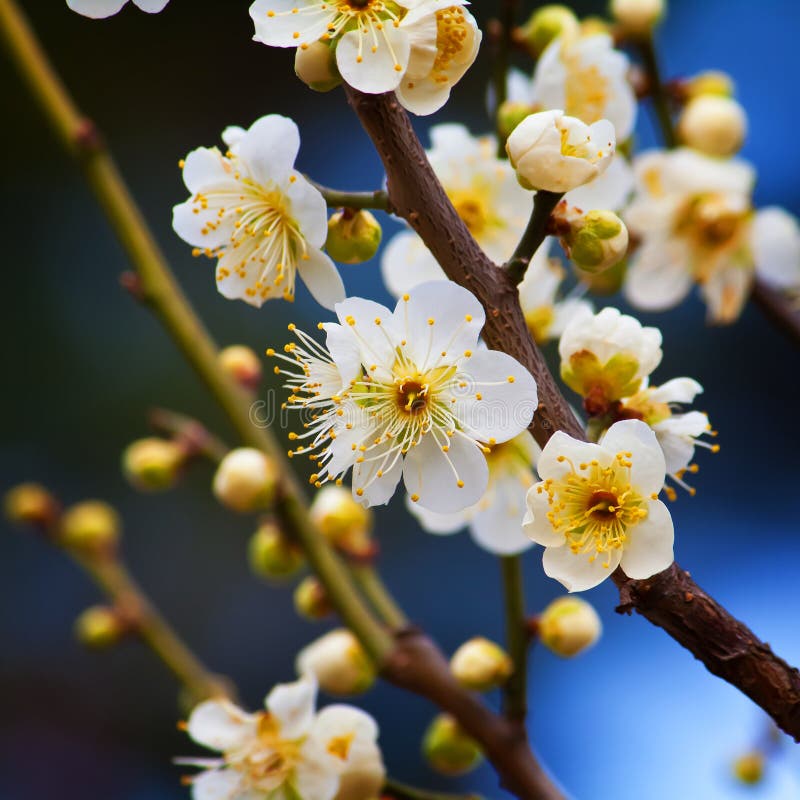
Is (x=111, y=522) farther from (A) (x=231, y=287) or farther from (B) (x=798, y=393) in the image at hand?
(B) (x=798, y=393)

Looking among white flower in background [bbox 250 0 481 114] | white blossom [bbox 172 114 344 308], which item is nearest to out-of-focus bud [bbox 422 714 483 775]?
white blossom [bbox 172 114 344 308]

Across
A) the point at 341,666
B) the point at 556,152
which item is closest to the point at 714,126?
the point at 556,152

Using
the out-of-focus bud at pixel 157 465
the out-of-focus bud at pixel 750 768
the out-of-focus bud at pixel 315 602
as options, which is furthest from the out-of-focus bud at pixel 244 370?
the out-of-focus bud at pixel 750 768

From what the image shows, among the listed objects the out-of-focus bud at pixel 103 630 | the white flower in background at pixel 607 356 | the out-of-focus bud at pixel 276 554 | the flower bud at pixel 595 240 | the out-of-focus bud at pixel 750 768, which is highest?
the out-of-focus bud at pixel 103 630

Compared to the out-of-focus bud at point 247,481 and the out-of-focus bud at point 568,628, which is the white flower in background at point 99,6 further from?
the out-of-focus bud at point 568,628

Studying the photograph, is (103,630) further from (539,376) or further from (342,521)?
(539,376)

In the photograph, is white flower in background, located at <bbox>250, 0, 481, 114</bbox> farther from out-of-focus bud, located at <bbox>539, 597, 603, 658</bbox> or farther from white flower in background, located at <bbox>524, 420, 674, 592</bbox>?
out-of-focus bud, located at <bbox>539, 597, 603, 658</bbox>
